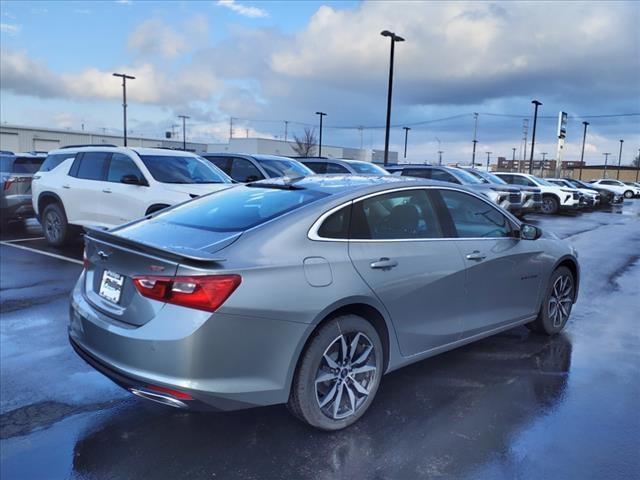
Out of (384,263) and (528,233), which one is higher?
(528,233)

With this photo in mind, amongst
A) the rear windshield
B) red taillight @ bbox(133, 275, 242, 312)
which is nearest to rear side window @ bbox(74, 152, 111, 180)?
the rear windshield

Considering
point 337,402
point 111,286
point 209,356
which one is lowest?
point 337,402

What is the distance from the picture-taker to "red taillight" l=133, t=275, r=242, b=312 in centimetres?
274

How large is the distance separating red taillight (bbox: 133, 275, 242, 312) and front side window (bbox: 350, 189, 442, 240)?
0.99 meters

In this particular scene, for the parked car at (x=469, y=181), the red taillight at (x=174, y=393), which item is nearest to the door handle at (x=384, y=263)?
the red taillight at (x=174, y=393)

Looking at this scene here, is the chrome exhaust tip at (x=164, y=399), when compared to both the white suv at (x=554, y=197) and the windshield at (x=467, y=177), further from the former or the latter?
the white suv at (x=554, y=197)

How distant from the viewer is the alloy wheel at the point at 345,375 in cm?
321

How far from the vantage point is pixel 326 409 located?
3236mm

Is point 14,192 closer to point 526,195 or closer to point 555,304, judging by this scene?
point 555,304

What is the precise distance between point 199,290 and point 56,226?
316 inches

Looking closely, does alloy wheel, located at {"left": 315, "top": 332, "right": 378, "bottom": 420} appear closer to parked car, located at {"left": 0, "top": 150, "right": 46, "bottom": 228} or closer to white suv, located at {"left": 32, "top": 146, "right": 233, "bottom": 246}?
white suv, located at {"left": 32, "top": 146, "right": 233, "bottom": 246}

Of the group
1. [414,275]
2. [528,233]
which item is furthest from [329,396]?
[528,233]

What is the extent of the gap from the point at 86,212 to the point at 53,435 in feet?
20.7

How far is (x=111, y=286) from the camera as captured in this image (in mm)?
3178
